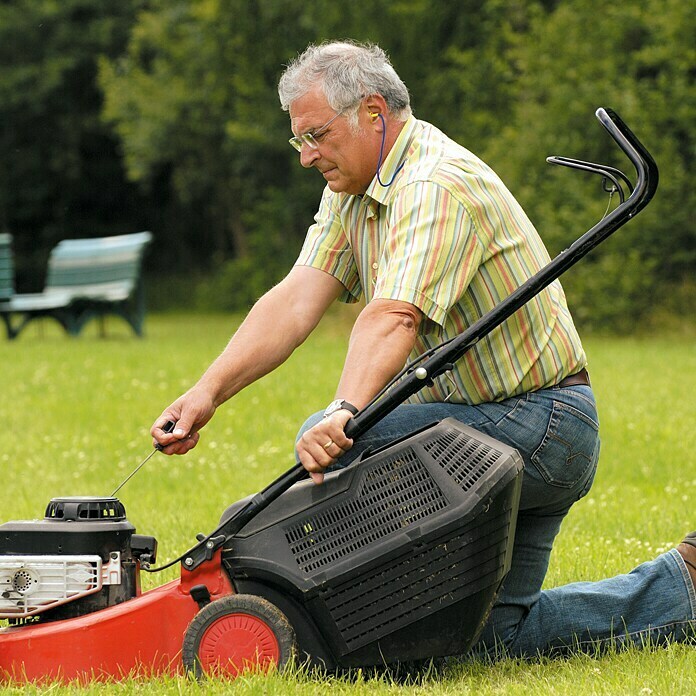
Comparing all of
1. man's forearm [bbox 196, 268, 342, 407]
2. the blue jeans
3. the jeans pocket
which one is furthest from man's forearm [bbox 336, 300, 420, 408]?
man's forearm [bbox 196, 268, 342, 407]

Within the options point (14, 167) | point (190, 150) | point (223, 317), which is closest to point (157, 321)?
point (223, 317)

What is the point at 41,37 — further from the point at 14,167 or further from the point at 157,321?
the point at 157,321

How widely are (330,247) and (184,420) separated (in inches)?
27.9

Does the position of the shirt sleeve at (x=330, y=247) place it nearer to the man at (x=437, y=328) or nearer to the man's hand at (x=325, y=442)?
the man at (x=437, y=328)

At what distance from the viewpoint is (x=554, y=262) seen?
3.29 metres

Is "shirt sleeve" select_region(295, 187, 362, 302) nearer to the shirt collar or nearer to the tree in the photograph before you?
the shirt collar

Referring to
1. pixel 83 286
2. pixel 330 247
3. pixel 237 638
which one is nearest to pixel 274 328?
pixel 330 247

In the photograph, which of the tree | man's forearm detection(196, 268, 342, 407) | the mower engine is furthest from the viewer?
the tree

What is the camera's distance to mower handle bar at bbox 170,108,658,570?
327 centimetres

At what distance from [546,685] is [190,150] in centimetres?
2847

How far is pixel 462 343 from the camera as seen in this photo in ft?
10.9

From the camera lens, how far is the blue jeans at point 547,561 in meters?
3.53

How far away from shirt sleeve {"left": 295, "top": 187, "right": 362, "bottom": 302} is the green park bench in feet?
42.1

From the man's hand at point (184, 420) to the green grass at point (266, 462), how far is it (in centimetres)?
68
